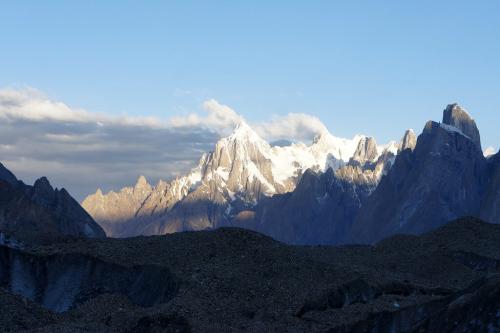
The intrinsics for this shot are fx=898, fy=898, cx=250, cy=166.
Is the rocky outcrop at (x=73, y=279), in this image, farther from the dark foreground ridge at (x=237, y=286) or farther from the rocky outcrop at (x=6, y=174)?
the rocky outcrop at (x=6, y=174)

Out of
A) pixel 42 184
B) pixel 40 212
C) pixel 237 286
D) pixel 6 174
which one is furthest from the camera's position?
pixel 6 174

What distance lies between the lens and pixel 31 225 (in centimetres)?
10531

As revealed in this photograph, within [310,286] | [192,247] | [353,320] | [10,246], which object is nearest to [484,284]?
[353,320]

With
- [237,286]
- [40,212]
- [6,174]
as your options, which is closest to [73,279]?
[237,286]

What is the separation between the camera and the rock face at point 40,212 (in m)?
104

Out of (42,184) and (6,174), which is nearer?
(42,184)

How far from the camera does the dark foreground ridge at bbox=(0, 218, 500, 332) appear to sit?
40938 mm

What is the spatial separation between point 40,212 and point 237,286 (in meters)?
71.3

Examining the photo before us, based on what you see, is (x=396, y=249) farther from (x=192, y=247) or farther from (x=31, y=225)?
(x=31, y=225)

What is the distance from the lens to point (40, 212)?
114m

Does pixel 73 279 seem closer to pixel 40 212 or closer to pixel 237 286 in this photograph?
pixel 237 286

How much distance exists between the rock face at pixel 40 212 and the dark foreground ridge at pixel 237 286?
2740 cm

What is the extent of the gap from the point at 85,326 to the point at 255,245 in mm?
15655

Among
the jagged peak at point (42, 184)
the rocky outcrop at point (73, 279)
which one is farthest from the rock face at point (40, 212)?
the rocky outcrop at point (73, 279)
